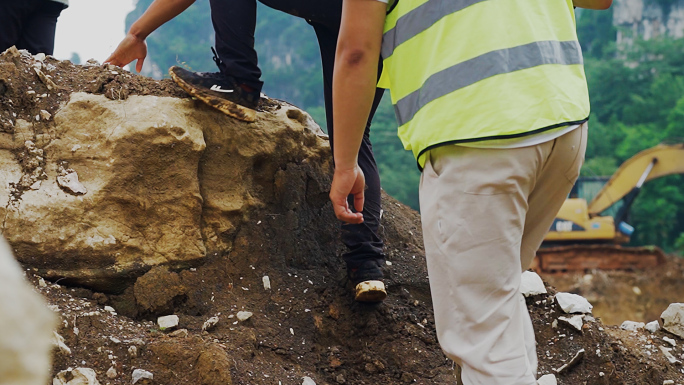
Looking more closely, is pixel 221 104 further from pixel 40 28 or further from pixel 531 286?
pixel 531 286

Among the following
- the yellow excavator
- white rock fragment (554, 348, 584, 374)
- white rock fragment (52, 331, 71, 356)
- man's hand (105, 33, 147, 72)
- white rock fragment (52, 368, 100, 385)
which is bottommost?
the yellow excavator

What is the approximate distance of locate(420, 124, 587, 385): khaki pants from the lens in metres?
1.70

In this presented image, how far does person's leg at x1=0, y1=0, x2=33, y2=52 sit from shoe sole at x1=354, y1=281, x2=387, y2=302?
2144 millimetres

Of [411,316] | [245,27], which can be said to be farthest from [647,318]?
[245,27]

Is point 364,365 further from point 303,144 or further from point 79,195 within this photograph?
point 79,195

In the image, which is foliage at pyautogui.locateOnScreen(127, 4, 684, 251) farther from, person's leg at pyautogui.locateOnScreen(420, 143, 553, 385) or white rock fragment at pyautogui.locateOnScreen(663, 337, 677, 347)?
person's leg at pyautogui.locateOnScreen(420, 143, 553, 385)

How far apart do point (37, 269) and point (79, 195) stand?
1.11ft

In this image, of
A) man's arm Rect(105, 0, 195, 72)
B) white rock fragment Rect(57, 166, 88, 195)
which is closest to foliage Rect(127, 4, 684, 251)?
man's arm Rect(105, 0, 195, 72)

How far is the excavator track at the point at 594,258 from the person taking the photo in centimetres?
1450

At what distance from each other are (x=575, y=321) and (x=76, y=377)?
7.30 feet

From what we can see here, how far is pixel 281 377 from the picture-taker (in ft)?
8.78

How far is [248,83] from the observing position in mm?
3068

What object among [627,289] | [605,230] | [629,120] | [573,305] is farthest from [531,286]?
[629,120]

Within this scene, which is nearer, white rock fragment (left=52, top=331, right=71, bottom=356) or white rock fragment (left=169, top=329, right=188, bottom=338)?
white rock fragment (left=52, top=331, right=71, bottom=356)
